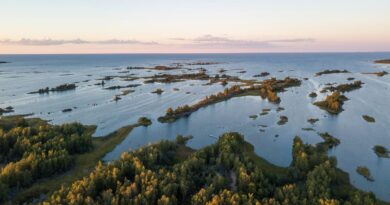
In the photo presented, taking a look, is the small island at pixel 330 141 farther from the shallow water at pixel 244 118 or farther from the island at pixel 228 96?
the island at pixel 228 96

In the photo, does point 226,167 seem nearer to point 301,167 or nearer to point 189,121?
point 301,167

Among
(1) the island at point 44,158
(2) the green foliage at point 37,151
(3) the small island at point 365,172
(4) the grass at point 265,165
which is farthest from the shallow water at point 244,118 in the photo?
(2) the green foliage at point 37,151

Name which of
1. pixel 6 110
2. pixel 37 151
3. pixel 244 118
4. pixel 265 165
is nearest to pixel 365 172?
pixel 265 165

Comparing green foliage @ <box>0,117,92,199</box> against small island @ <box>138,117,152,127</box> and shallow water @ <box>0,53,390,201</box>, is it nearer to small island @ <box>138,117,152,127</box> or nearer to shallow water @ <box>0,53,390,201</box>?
shallow water @ <box>0,53,390,201</box>

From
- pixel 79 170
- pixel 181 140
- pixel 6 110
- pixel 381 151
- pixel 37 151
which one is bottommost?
pixel 381 151

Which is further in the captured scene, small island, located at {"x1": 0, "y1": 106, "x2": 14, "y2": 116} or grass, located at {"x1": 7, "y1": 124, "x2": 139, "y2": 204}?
small island, located at {"x1": 0, "y1": 106, "x2": 14, "y2": 116}

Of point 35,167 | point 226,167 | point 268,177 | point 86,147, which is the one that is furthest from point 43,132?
point 268,177

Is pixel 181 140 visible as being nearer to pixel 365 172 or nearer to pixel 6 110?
pixel 365 172

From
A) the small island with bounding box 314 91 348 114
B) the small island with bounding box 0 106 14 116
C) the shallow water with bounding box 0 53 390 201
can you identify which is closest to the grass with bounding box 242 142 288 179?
the shallow water with bounding box 0 53 390 201

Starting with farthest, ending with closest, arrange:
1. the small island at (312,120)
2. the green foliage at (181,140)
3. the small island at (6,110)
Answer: the small island at (6,110) < the small island at (312,120) < the green foliage at (181,140)
